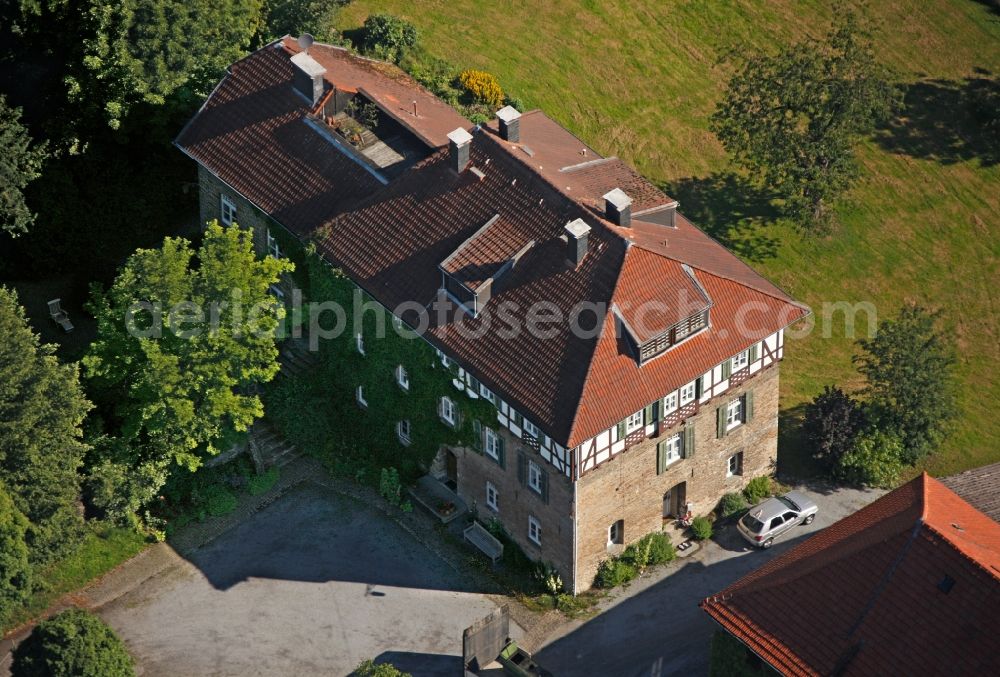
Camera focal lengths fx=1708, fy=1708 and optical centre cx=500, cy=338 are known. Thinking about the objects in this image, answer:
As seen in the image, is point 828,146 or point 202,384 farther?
point 828,146

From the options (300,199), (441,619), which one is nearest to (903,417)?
(441,619)

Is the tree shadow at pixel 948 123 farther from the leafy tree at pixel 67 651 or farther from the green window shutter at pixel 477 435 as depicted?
the leafy tree at pixel 67 651

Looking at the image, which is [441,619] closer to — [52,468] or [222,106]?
[52,468]

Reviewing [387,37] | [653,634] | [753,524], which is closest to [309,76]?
[387,37]

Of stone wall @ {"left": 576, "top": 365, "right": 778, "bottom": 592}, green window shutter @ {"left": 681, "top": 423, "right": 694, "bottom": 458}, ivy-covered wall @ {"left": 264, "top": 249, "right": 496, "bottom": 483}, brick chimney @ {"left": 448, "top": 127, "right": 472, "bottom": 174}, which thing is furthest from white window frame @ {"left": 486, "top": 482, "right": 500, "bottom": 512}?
brick chimney @ {"left": 448, "top": 127, "right": 472, "bottom": 174}

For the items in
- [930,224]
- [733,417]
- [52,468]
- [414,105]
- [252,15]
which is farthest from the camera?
[930,224]

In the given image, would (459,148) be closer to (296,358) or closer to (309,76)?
(309,76)
